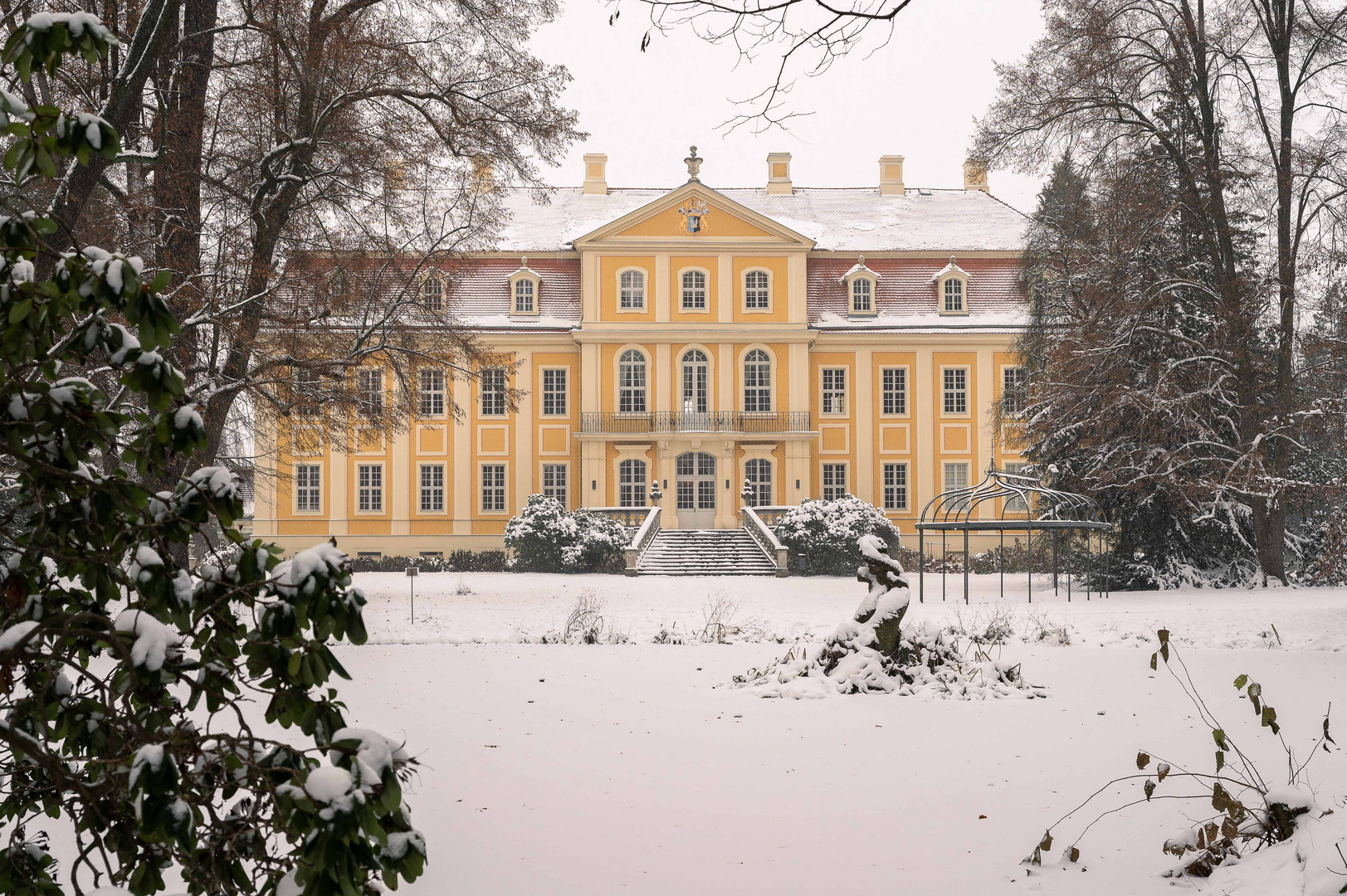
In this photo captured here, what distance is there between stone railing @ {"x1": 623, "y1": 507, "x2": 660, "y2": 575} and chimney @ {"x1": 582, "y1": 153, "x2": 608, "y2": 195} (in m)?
13.3

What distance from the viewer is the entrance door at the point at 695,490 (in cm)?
3162

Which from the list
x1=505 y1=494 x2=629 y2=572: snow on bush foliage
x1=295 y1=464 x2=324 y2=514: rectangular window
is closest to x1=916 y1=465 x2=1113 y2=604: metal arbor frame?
x1=505 y1=494 x2=629 y2=572: snow on bush foliage

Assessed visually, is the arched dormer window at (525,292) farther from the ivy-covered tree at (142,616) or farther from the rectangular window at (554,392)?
the ivy-covered tree at (142,616)

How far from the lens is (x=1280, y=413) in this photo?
17.1 metres

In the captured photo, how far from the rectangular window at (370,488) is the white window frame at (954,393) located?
16.7 metres

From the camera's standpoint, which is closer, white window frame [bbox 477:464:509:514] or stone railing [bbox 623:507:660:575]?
stone railing [bbox 623:507:660:575]

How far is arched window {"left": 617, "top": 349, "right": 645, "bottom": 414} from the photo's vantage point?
105 ft

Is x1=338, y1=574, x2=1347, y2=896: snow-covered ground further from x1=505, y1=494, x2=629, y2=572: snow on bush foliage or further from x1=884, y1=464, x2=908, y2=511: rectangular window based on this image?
x1=884, y1=464, x2=908, y2=511: rectangular window

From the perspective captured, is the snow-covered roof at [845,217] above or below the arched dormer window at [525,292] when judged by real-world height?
above

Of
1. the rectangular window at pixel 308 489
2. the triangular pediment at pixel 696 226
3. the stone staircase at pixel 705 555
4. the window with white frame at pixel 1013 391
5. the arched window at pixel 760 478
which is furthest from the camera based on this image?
the rectangular window at pixel 308 489

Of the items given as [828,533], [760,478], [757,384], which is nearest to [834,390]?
[757,384]

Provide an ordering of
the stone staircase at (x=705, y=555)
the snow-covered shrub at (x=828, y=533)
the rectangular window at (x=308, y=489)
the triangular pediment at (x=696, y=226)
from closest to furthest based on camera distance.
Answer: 1. the snow-covered shrub at (x=828, y=533)
2. the stone staircase at (x=705, y=555)
3. the triangular pediment at (x=696, y=226)
4. the rectangular window at (x=308, y=489)

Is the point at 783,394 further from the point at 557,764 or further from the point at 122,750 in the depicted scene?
the point at 122,750

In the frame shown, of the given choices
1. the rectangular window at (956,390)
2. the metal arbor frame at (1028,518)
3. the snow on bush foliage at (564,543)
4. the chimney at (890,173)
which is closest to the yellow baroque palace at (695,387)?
the rectangular window at (956,390)
